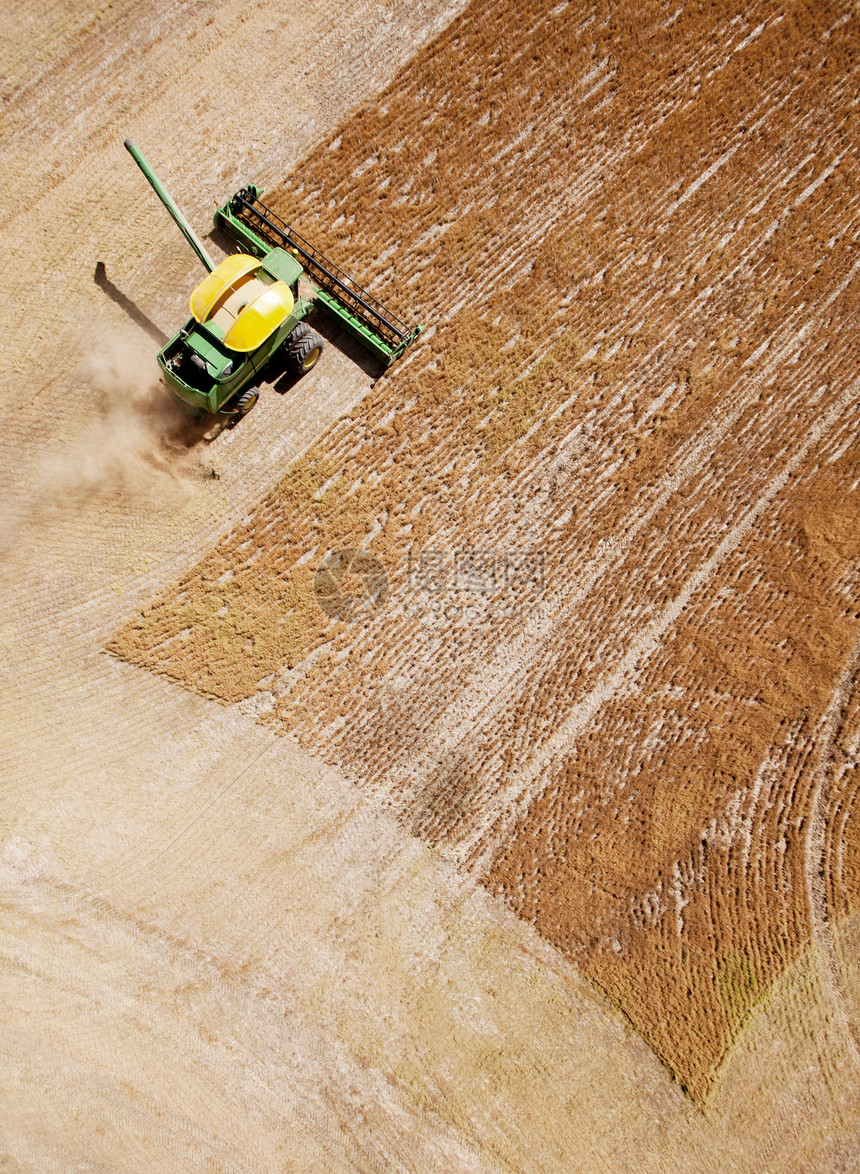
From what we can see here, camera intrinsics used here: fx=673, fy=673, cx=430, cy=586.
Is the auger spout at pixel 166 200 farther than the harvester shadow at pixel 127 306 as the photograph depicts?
No

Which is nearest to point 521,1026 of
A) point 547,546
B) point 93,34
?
point 547,546

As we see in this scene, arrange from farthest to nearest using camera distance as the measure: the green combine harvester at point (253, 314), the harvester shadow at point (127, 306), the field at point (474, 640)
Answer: the harvester shadow at point (127, 306), the field at point (474, 640), the green combine harvester at point (253, 314)

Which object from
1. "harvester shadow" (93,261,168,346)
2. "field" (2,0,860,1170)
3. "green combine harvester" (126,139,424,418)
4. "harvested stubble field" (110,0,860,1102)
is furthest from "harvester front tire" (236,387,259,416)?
"harvester shadow" (93,261,168,346)

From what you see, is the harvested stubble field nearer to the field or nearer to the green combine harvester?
the field

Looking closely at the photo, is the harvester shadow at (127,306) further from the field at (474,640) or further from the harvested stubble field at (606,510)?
the harvested stubble field at (606,510)

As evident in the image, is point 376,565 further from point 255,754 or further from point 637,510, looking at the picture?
point 637,510

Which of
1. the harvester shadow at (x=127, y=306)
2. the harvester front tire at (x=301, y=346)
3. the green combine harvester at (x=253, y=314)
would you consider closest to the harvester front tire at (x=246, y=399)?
the green combine harvester at (x=253, y=314)
